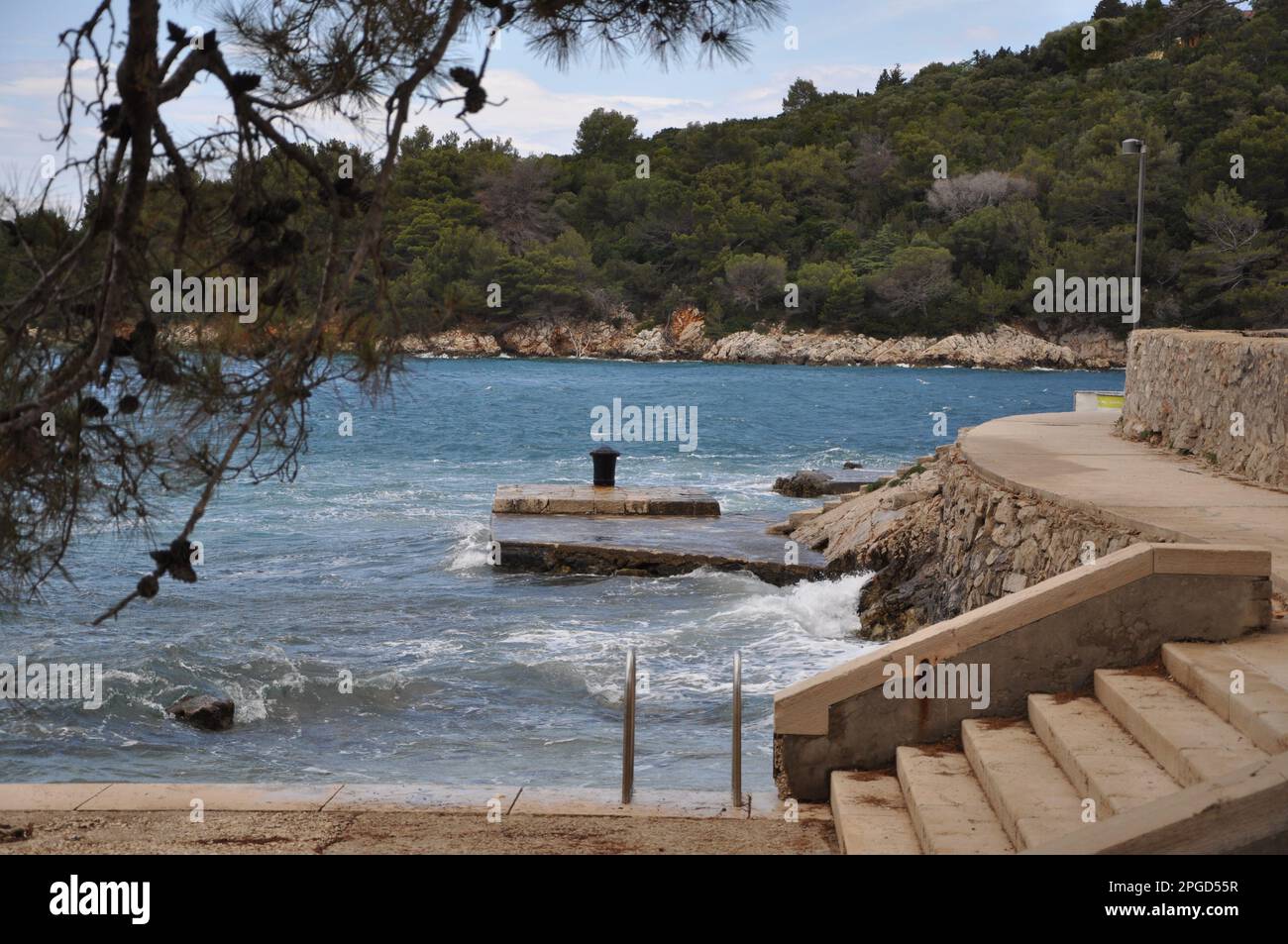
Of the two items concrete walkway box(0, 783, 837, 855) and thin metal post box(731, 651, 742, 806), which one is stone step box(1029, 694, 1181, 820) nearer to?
concrete walkway box(0, 783, 837, 855)

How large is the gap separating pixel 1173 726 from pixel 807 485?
1911cm

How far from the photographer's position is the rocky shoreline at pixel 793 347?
98.0 m

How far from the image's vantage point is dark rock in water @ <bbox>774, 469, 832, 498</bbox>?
966 inches

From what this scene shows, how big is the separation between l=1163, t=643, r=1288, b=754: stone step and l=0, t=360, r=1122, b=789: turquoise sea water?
2650 mm

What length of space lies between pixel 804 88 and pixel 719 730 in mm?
131423

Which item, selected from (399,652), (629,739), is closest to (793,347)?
(399,652)

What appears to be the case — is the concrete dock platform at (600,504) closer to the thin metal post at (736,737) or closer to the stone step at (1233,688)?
the thin metal post at (736,737)

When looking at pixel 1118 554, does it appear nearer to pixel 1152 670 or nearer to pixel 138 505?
pixel 1152 670

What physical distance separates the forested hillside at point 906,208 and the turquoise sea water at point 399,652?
4448cm

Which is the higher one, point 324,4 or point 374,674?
point 324,4

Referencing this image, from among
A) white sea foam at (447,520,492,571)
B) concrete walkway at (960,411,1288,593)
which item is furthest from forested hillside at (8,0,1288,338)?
concrete walkway at (960,411,1288,593)

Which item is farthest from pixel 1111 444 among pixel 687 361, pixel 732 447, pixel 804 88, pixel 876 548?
pixel 804 88

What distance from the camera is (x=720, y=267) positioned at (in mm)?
107375

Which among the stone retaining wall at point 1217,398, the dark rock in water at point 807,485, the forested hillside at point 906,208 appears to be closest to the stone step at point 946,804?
the stone retaining wall at point 1217,398
